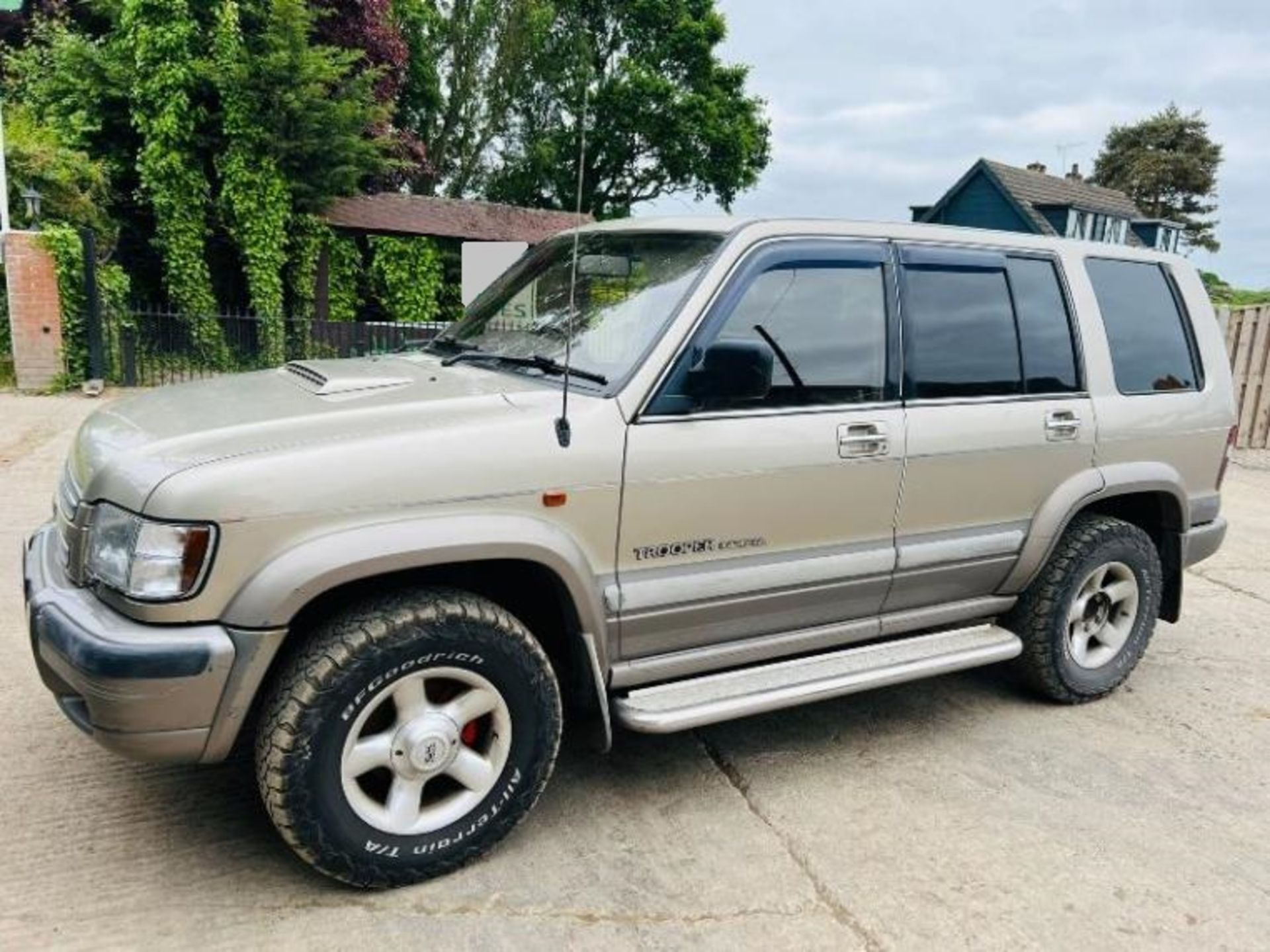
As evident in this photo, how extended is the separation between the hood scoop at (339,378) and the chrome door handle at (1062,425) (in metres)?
2.53

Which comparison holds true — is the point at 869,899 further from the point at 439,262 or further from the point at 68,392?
the point at 439,262

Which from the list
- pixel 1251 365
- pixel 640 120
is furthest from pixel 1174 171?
pixel 1251 365

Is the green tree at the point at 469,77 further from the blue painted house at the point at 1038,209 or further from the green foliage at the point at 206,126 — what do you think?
the blue painted house at the point at 1038,209

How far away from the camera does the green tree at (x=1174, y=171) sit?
169ft

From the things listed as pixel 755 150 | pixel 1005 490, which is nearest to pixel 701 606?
pixel 1005 490

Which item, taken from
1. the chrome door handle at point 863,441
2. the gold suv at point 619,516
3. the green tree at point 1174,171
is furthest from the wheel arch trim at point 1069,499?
the green tree at point 1174,171

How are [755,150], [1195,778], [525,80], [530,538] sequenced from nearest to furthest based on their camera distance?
[530,538] < [1195,778] < [525,80] < [755,150]

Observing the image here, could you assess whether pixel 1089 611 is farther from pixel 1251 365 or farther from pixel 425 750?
pixel 1251 365

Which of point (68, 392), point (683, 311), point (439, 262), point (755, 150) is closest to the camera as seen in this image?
point (683, 311)

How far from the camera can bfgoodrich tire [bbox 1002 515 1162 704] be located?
4.12m

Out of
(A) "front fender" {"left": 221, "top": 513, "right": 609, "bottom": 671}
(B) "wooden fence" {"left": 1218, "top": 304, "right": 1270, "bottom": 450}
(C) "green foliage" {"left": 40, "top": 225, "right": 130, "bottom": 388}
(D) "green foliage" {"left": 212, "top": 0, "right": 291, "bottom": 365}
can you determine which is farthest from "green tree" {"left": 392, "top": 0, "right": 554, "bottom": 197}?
(A) "front fender" {"left": 221, "top": 513, "right": 609, "bottom": 671}

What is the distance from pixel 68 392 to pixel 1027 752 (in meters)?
11.6

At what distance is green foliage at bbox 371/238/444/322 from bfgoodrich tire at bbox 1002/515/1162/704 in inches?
605

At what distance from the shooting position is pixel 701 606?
126 inches
